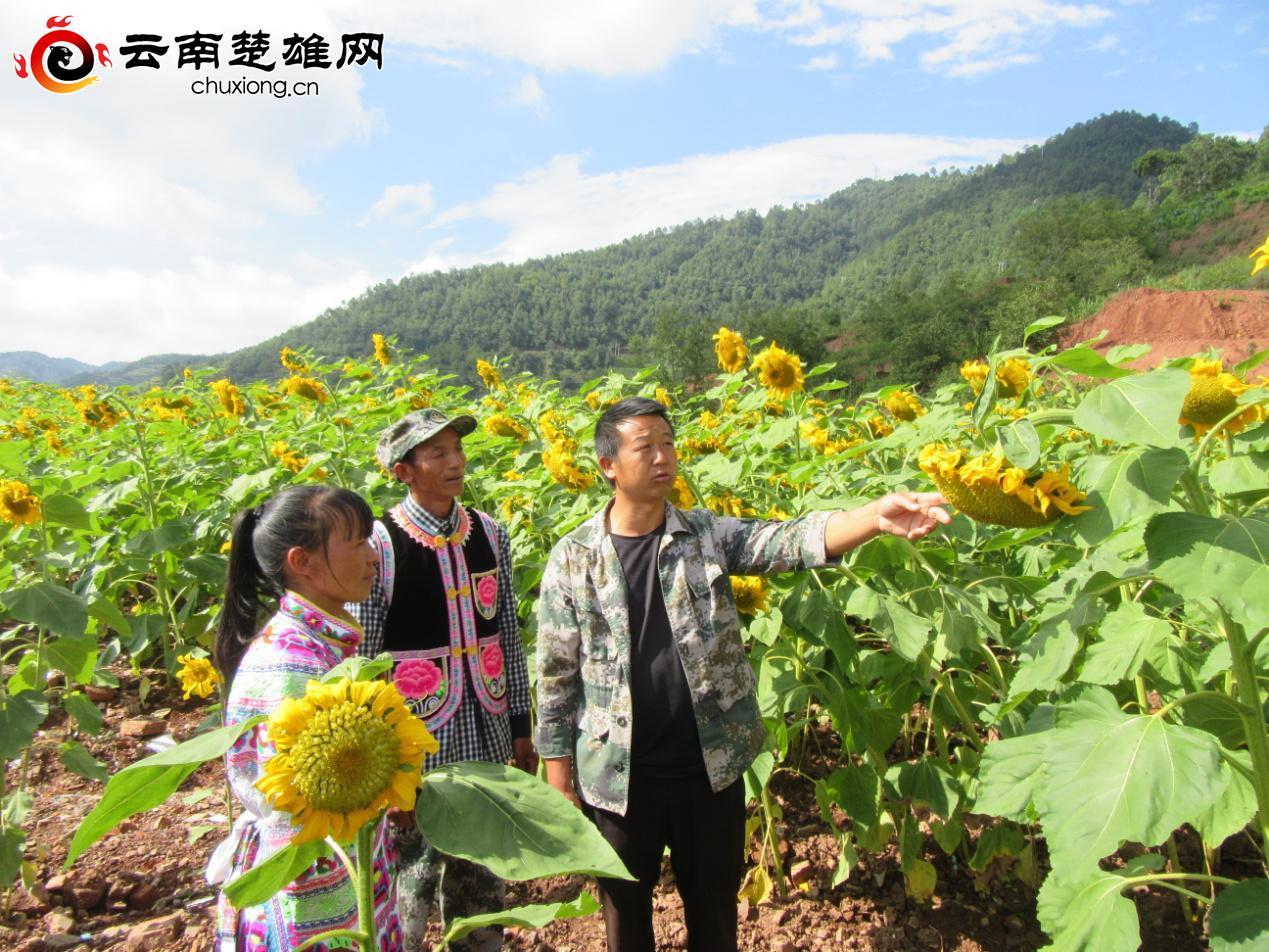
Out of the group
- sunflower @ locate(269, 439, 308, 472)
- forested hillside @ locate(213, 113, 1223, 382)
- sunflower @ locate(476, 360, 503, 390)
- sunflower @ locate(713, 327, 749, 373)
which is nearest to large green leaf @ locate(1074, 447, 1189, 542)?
sunflower @ locate(713, 327, 749, 373)

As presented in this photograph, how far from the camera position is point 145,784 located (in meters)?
0.88

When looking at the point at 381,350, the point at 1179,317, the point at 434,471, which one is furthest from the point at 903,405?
the point at 1179,317

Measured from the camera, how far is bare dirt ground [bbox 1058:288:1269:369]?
91.1 ft

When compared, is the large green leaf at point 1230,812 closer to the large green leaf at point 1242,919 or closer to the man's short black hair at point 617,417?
the large green leaf at point 1242,919

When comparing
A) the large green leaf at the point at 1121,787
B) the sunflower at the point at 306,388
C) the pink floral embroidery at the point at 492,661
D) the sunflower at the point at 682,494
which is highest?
the sunflower at the point at 306,388

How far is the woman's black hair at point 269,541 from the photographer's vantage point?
1.72 m

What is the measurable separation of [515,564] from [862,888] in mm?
1575

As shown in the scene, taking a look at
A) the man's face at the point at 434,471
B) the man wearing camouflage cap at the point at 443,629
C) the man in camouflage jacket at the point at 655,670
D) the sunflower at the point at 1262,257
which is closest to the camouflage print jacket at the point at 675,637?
the man in camouflage jacket at the point at 655,670

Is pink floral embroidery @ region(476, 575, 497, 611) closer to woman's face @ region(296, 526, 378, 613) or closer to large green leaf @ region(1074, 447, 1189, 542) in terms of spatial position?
woman's face @ region(296, 526, 378, 613)

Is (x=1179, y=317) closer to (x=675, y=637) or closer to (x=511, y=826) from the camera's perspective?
(x=675, y=637)

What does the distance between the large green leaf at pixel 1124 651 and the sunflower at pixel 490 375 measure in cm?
413

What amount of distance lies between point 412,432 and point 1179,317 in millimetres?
34392

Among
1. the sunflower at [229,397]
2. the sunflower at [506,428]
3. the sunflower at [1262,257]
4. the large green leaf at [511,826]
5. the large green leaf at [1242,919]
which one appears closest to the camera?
the large green leaf at [511,826]

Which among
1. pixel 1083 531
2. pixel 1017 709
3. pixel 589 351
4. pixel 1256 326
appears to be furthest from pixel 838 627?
pixel 589 351
